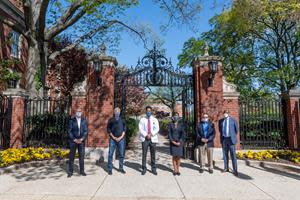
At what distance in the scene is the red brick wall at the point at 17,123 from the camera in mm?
9242

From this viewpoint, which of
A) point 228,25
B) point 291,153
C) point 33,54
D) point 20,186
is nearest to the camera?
point 20,186

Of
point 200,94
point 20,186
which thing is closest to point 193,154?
point 200,94

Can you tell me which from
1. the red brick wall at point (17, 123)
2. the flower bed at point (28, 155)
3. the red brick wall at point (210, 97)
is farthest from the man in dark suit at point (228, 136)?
the red brick wall at point (17, 123)

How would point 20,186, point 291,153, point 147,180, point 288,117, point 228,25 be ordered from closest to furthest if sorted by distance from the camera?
1. point 20,186
2. point 147,180
3. point 291,153
4. point 288,117
5. point 228,25

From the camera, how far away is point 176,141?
6.72m

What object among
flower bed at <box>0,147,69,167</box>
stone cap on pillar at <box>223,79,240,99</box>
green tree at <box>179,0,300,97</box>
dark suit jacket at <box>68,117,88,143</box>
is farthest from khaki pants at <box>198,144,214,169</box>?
green tree at <box>179,0,300,97</box>

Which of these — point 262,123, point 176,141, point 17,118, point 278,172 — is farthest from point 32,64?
point 278,172

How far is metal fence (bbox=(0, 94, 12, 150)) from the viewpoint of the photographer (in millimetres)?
9444

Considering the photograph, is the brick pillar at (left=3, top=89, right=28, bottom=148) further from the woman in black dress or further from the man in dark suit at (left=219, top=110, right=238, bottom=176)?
the man in dark suit at (left=219, top=110, right=238, bottom=176)

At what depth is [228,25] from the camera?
18547 millimetres

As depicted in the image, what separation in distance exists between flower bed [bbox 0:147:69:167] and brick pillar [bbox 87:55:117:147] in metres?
1.18

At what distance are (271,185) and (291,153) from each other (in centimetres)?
349

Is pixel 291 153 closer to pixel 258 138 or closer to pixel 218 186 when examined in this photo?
pixel 258 138

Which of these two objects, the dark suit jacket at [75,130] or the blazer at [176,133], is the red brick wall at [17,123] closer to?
the dark suit jacket at [75,130]
